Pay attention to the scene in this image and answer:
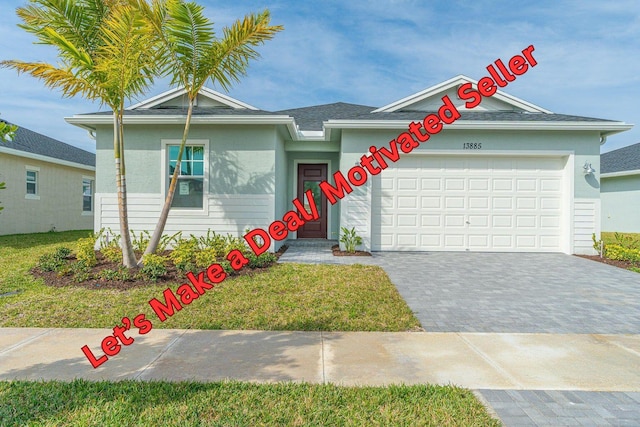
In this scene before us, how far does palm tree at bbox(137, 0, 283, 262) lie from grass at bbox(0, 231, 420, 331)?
2.12 m

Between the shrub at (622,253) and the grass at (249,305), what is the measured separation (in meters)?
6.47

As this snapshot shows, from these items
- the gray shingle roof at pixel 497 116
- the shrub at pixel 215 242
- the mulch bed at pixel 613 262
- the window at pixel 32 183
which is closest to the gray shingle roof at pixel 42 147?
the window at pixel 32 183

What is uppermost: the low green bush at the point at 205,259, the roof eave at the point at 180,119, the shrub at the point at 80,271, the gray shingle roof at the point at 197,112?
the gray shingle roof at the point at 197,112

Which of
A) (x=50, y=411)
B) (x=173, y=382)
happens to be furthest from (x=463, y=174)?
(x=50, y=411)

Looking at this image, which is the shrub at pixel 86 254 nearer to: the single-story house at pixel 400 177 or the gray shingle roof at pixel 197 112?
the single-story house at pixel 400 177

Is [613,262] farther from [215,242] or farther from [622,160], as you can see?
[622,160]

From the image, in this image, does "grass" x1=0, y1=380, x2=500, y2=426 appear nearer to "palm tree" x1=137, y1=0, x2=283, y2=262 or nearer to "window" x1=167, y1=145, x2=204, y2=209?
"palm tree" x1=137, y1=0, x2=283, y2=262

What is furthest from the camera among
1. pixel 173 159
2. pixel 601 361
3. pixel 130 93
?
pixel 173 159

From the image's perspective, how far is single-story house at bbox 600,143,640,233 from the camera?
619 inches

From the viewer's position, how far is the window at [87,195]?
1752 centimetres

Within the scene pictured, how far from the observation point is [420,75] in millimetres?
14664

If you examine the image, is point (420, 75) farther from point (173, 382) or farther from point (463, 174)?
point (173, 382)

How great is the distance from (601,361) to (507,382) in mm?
1175

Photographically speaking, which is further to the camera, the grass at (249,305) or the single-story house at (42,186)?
the single-story house at (42,186)
